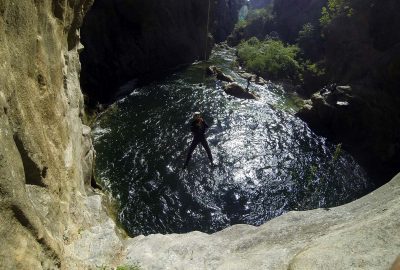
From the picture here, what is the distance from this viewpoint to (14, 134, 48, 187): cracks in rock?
234 inches

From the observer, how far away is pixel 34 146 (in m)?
6.41

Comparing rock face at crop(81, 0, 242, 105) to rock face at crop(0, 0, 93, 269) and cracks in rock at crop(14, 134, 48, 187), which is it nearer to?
rock face at crop(0, 0, 93, 269)

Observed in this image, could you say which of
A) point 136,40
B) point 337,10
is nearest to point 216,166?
A: point 136,40

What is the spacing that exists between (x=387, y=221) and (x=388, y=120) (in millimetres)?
22685

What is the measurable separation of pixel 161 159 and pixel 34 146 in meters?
13.7

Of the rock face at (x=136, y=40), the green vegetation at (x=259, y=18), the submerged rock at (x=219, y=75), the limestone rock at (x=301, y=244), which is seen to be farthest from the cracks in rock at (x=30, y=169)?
the green vegetation at (x=259, y=18)

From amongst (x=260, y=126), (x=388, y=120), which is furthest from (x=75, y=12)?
(x=388, y=120)

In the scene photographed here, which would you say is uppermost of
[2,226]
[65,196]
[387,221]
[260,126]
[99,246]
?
[2,226]

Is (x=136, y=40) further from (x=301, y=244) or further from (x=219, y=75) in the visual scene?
(x=301, y=244)

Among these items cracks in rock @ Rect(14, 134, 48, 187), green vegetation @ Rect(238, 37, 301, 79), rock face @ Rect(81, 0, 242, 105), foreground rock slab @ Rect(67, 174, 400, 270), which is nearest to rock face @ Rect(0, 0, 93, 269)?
cracks in rock @ Rect(14, 134, 48, 187)

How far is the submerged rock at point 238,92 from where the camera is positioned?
30062 mm

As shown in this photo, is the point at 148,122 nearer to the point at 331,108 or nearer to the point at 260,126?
the point at 260,126

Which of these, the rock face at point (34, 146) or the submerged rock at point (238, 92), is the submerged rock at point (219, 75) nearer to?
the submerged rock at point (238, 92)

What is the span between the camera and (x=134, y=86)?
104 ft
